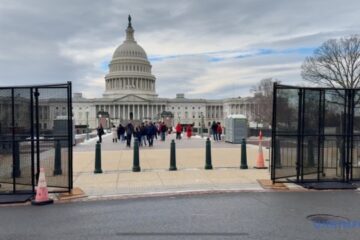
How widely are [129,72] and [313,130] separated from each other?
12785cm

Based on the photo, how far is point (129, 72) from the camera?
449 feet

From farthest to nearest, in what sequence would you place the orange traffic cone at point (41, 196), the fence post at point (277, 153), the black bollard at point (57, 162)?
1. the black bollard at point (57, 162)
2. the fence post at point (277, 153)
3. the orange traffic cone at point (41, 196)

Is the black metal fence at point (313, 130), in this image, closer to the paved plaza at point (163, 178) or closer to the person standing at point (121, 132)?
the paved plaza at point (163, 178)

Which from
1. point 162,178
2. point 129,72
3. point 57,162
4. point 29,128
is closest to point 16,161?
point 29,128

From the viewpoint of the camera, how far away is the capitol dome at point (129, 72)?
13750cm

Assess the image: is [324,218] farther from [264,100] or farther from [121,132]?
[264,100]

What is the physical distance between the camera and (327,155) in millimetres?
12750

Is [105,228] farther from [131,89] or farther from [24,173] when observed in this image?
[131,89]

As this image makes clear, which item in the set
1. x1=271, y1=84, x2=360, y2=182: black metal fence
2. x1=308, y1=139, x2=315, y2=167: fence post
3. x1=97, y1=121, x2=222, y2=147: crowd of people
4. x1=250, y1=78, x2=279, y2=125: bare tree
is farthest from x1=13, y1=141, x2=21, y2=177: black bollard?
x1=250, y1=78, x2=279, y2=125: bare tree

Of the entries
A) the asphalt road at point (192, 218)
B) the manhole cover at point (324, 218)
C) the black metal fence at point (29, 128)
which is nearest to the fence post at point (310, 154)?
the asphalt road at point (192, 218)

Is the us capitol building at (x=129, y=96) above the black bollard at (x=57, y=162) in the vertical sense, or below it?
above

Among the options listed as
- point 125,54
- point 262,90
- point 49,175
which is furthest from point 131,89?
point 49,175

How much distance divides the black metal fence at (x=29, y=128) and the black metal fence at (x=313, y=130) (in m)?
5.51

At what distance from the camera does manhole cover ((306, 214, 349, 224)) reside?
7340 mm
